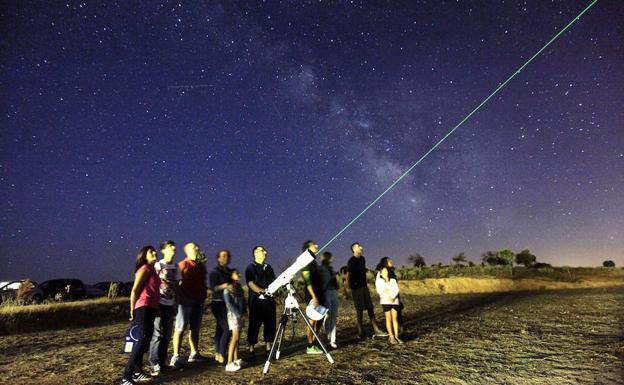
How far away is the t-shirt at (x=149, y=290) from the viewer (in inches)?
223

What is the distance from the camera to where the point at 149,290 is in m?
5.73

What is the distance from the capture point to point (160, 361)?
6.37 m

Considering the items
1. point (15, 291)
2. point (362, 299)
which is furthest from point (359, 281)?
point (15, 291)

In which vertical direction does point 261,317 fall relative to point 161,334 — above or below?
above

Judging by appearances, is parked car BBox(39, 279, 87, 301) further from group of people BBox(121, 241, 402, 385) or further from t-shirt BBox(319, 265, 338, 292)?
t-shirt BBox(319, 265, 338, 292)

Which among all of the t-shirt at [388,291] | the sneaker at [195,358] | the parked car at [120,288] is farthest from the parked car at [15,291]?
the t-shirt at [388,291]

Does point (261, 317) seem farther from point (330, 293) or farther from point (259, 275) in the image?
point (330, 293)

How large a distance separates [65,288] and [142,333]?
73.8 feet

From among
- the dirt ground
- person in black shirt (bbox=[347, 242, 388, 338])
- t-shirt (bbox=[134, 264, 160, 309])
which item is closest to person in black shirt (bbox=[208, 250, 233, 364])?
the dirt ground

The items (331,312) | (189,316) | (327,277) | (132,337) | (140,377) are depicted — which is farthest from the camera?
(331,312)

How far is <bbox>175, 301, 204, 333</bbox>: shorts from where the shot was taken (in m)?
6.79

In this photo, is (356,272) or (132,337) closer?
(132,337)

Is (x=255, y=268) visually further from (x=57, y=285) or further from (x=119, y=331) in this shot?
(x=57, y=285)

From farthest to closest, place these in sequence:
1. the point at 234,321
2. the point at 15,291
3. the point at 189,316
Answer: the point at 15,291 → the point at 189,316 → the point at 234,321
